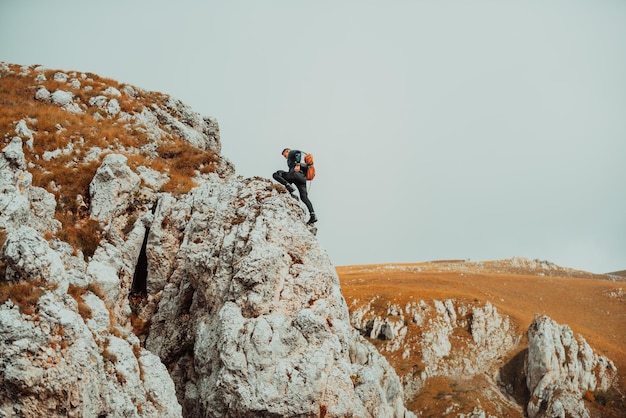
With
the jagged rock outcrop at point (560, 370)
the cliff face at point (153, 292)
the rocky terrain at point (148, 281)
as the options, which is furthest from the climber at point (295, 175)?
the jagged rock outcrop at point (560, 370)

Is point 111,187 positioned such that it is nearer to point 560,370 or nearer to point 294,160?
point 294,160

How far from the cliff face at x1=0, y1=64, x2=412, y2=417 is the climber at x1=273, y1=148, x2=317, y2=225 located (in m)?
1.06

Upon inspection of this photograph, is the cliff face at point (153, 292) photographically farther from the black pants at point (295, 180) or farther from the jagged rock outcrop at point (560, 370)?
the jagged rock outcrop at point (560, 370)

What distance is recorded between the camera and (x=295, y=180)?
95.8ft

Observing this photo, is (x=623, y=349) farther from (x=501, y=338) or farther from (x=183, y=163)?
(x=183, y=163)

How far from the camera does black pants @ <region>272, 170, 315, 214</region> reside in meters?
29.2

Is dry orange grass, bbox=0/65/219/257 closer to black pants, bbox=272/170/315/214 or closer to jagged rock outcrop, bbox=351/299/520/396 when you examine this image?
black pants, bbox=272/170/315/214

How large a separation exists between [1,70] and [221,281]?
35.2 m

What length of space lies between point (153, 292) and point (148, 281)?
0.69 meters

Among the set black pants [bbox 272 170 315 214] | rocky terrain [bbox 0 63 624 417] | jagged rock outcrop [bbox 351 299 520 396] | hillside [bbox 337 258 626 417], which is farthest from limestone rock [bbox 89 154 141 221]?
jagged rock outcrop [bbox 351 299 520 396]

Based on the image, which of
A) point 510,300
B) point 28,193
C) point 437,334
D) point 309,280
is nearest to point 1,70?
point 28,193

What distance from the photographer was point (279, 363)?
20938 mm

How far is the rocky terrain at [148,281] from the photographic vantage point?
1712 centimetres

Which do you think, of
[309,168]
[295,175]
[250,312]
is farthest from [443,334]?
[250,312]
